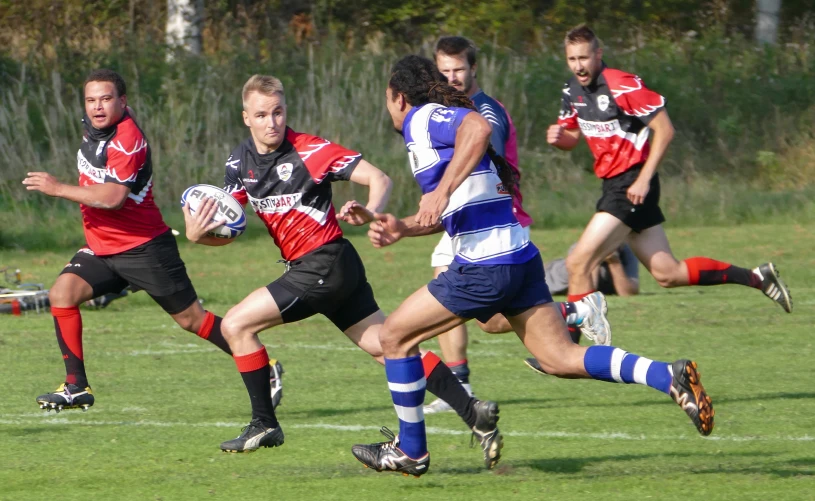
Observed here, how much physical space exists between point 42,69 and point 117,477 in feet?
57.0

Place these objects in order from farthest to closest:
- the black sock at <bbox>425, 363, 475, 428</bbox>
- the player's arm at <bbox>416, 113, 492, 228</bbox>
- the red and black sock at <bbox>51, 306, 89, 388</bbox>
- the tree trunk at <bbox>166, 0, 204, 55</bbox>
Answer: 1. the tree trunk at <bbox>166, 0, 204, 55</bbox>
2. the red and black sock at <bbox>51, 306, 89, 388</bbox>
3. the black sock at <bbox>425, 363, 475, 428</bbox>
4. the player's arm at <bbox>416, 113, 492, 228</bbox>

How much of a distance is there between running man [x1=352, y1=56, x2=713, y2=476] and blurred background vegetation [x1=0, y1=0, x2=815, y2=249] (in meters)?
12.0

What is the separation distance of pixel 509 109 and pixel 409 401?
16827mm

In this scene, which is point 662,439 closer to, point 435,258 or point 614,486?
point 614,486

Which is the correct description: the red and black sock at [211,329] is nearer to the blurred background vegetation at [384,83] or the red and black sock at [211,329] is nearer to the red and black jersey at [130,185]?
the red and black jersey at [130,185]

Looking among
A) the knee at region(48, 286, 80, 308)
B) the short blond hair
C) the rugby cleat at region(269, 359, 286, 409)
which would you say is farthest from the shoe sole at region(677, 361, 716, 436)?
the knee at region(48, 286, 80, 308)

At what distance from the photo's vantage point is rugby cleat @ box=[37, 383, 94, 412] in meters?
6.98

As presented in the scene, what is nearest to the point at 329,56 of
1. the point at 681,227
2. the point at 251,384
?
the point at 681,227

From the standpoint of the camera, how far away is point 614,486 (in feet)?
17.6

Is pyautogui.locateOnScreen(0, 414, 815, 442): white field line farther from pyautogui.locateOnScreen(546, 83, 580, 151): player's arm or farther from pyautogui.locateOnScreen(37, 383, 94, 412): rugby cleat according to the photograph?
pyautogui.locateOnScreen(546, 83, 580, 151): player's arm

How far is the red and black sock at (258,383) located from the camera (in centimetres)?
619

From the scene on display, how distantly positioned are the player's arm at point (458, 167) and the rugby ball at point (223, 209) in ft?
4.93

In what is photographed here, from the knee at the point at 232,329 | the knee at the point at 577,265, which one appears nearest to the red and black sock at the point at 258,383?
the knee at the point at 232,329

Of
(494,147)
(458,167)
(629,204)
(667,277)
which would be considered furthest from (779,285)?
(458,167)
